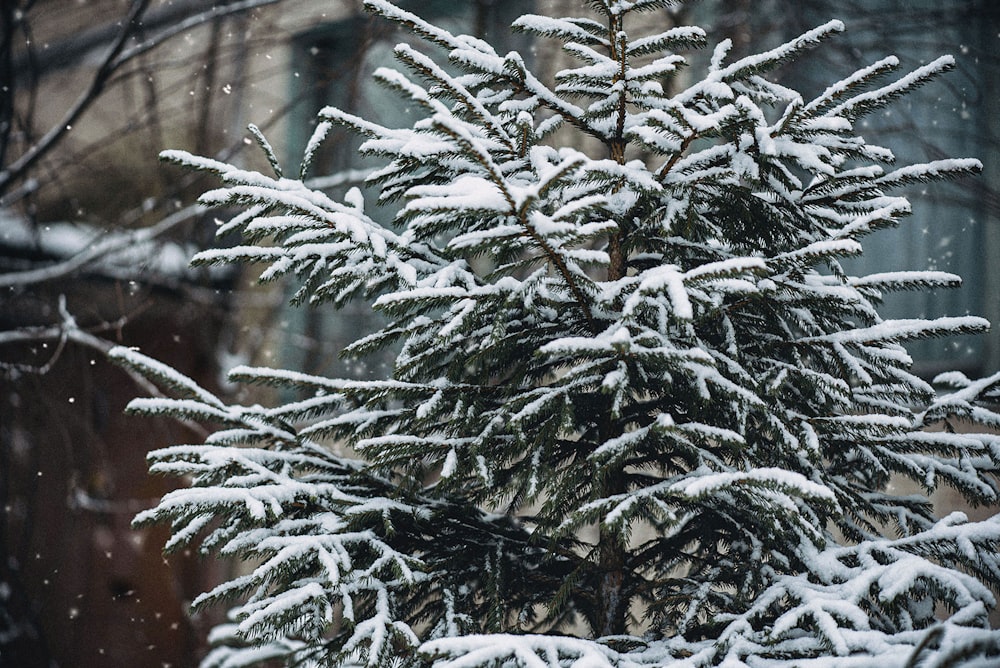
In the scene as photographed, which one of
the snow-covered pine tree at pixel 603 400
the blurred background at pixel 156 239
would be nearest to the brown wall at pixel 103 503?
the blurred background at pixel 156 239

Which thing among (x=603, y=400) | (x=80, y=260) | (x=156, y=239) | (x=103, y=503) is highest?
(x=156, y=239)

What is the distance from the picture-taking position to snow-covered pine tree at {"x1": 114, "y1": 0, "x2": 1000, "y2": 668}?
160 centimetres

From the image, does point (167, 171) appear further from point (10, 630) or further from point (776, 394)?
point (776, 394)

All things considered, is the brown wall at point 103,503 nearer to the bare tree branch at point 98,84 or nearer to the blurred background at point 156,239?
the blurred background at point 156,239

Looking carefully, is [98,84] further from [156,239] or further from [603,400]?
[603,400]

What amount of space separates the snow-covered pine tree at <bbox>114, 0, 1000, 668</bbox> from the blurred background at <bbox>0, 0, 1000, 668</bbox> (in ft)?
8.59

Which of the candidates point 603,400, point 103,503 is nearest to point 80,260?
point 103,503

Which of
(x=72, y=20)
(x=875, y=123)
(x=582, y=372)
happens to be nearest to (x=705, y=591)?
(x=582, y=372)

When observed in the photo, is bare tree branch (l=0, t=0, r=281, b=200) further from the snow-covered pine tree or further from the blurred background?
the snow-covered pine tree

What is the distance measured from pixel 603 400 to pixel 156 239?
4.10 m

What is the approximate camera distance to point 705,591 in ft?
6.20

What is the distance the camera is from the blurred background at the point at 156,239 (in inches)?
176

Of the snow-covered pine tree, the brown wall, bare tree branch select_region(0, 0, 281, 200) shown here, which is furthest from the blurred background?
the snow-covered pine tree

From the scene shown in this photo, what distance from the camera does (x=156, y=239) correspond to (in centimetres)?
511
